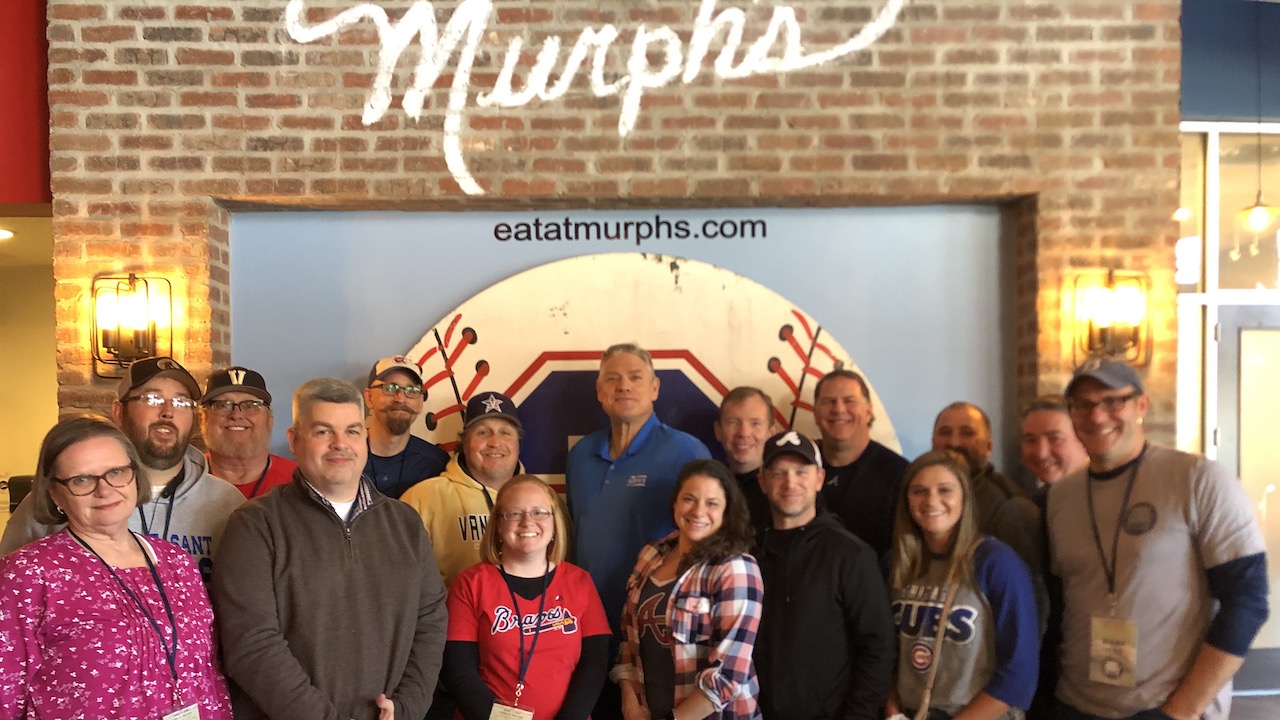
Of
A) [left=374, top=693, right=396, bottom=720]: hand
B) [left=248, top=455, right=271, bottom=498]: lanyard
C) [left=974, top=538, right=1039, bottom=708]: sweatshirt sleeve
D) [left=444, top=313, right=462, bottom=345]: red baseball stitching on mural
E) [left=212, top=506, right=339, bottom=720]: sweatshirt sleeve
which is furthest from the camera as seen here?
[left=444, top=313, right=462, bottom=345]: red baseball stitching on mural

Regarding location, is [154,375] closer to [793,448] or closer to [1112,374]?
[793,448]

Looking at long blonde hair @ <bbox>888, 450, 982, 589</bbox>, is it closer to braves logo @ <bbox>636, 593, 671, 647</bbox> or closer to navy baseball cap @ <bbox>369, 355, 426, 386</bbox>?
braves logo @ <bbox>636, 593, 671, 647</bbox>

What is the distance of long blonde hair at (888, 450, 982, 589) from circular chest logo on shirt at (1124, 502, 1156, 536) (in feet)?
1.25

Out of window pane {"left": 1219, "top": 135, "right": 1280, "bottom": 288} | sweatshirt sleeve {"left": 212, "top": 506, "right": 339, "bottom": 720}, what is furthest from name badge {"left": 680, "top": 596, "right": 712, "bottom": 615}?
window pane {"left": 1219, "top": 135, "right": 1280, "bottom": 288}

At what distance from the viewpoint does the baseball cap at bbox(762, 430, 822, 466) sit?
245 cm

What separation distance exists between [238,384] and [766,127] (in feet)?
7.29

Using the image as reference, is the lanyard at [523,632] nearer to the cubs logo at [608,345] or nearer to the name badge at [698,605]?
the name badge at [698,605]

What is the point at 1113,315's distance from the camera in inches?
133

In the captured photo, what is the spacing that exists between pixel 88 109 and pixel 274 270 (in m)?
0.92

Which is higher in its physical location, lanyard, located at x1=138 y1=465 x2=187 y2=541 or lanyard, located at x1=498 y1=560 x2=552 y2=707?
lanyard, located at x1=138 y1=465 x2=187 y2=541

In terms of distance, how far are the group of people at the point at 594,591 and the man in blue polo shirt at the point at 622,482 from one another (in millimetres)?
211

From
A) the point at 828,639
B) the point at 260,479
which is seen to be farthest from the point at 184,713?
the point at 828,639

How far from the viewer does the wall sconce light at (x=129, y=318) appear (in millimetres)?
3309

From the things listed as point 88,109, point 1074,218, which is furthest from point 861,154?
point 88,109
